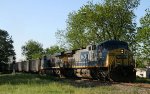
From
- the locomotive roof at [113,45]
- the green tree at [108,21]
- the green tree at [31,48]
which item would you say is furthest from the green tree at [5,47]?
the green tree at [31,48]

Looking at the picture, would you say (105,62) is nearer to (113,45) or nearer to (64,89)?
(113,45)

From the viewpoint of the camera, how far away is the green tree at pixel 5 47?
72.8m

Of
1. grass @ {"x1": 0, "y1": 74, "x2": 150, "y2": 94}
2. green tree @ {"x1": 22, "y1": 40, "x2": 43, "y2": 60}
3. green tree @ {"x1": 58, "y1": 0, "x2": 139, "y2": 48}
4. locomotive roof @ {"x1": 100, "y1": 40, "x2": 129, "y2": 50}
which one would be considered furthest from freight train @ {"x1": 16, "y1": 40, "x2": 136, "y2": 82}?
green tree @ {"x1": 22, "y1": 40, "x2": 43, "y2": 60}

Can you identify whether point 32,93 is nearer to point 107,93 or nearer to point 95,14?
point 107,93

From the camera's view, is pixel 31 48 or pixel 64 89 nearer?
pixel 64 89

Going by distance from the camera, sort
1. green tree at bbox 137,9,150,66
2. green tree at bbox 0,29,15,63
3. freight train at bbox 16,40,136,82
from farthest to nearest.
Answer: green tree at bbox 0,29,15,63 → green tree at bbox 137,9,150,66 → freight train at bbox 16,40,136,82

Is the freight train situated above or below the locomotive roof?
below

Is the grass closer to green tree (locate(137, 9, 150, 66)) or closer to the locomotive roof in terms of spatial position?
the locomotive roof

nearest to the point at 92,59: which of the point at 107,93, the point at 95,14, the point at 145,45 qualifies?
the point at 107,93

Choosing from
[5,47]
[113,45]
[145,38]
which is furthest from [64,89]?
[5,47]

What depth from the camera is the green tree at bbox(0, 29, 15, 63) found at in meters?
72.8

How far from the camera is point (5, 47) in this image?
79.6 metres

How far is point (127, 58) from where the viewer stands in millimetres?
30031

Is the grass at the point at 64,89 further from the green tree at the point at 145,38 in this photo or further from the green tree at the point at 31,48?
the green tree at the point at 31,48
